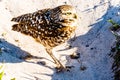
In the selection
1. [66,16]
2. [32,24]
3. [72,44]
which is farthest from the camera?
[72,44]

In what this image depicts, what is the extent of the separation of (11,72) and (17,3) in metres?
2.77

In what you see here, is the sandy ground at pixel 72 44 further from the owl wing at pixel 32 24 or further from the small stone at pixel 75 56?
the owl wing at pixel 32 24

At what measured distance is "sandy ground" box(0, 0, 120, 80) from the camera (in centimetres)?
980

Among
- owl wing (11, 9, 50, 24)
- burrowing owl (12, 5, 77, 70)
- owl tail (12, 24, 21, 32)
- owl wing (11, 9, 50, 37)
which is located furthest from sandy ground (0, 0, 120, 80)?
owl wing (11, 9, 50, 24)

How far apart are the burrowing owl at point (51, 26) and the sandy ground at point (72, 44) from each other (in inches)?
15.1

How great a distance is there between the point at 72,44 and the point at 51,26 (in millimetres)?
1228

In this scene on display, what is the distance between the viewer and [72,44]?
1057 centimetres

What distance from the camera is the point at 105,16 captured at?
11000 mm

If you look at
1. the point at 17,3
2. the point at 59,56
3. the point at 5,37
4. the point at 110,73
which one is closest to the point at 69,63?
the point at 59,56

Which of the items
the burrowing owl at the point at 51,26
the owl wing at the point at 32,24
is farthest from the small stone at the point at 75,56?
the owl wing at the point at 32,24

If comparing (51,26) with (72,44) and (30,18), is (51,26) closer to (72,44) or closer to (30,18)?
(30,18)

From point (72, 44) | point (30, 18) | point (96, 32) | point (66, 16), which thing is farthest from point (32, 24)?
point (96, 32)

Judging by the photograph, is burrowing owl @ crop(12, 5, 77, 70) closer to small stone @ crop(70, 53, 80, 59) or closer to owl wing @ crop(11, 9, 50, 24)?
owl wing @ crop(11, 9, 50, 24)

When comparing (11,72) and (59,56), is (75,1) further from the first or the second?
(11,72)
